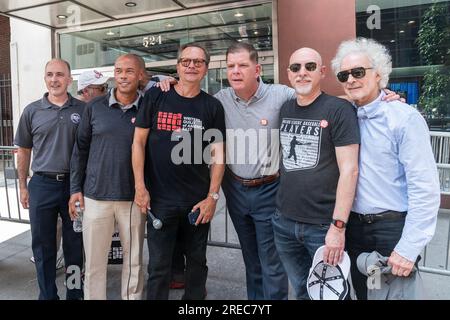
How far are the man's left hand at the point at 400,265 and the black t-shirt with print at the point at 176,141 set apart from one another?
131cm

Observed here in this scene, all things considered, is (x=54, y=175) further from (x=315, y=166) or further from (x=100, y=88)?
(x=315, y=166)

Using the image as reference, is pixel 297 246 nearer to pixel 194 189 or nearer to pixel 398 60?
pixel 194 189

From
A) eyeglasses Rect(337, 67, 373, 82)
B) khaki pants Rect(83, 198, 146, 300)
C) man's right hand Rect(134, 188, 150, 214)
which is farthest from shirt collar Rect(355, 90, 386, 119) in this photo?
khaki pants Rect(83, 198, 146, 300)

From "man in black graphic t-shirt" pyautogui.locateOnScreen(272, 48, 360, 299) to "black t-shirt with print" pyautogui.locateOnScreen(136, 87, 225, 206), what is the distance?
2.01 ft

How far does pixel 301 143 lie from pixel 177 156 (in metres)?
0.87

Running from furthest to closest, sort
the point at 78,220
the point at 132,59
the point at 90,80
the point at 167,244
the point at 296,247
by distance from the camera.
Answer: the point at 90,80, the point at 78,220, the point at 132,59, the point at 167,244, the point at 296,247

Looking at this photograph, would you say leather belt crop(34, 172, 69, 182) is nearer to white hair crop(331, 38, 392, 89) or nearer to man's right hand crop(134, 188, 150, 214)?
man's right hand crop(134, 188, 150, 214)

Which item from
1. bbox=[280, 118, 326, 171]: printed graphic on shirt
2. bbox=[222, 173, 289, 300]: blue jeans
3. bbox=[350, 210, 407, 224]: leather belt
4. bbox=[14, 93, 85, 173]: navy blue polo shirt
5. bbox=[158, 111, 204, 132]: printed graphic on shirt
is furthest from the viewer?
bbox=[14, 93, 85, 173]: navy blue polo shirt

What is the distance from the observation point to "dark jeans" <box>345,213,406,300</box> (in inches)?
78.3

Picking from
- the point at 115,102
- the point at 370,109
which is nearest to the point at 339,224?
→ the point at 370,109

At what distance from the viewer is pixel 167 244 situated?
8.57ft

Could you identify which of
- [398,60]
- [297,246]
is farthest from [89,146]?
[398,60]

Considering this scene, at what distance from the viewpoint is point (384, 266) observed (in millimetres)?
1942

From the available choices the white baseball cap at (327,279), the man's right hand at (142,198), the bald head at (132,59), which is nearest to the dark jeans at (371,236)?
the white baseball cap at (327,279)
